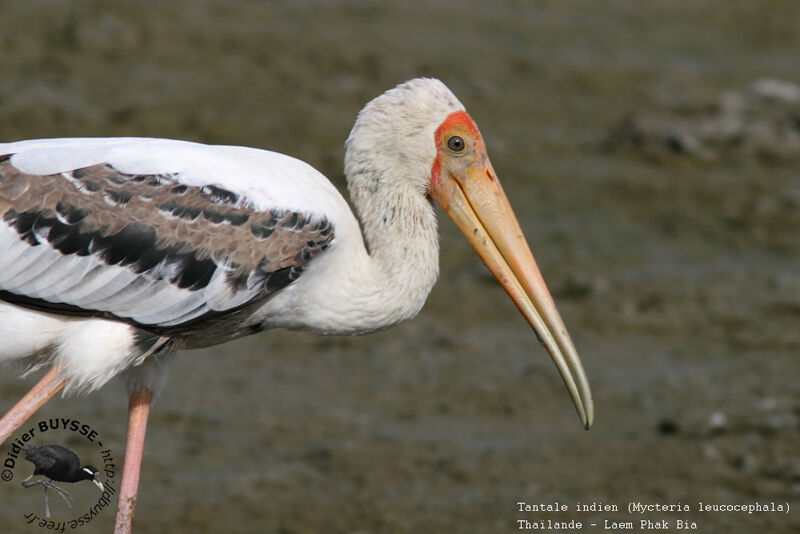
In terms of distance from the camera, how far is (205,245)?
5094mm

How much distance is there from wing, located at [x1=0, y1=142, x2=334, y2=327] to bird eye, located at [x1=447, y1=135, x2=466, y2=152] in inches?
26.1

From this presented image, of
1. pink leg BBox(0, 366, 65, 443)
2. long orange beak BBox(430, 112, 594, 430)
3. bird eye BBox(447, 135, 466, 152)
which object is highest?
bird eye BBox(447, 135, 466, 152)

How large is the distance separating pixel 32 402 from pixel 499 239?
76.0 inches

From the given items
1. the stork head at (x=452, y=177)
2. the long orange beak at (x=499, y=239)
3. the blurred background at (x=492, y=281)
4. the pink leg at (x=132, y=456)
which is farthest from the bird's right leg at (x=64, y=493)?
the long orange beak at (x=499, y=239)

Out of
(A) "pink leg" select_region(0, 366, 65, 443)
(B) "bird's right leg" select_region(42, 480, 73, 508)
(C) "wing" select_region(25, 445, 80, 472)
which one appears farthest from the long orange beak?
(B) "bird's right leg" select_region(42, 480, 73, 508)

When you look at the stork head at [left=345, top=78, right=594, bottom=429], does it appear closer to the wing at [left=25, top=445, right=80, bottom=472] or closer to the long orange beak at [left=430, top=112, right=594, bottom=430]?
the long orange beak at [left=430, top=112, right=594, bottom=430]

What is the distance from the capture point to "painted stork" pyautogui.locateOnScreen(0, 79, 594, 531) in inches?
198

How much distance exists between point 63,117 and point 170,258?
241 inches

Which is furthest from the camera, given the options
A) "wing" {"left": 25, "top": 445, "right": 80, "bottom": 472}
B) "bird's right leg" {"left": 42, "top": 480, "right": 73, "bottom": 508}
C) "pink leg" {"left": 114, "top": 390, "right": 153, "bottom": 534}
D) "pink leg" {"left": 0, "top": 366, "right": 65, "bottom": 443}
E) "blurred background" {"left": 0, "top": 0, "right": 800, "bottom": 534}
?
"blurred background" {"left": 0, "top": 0, "right": 800, "bottom": 534}

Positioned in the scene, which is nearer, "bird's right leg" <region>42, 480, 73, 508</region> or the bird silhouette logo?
the bird silhouette logo

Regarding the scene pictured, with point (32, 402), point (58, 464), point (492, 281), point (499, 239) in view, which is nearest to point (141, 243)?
point (32, 402)

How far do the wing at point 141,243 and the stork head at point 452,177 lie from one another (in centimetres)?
41

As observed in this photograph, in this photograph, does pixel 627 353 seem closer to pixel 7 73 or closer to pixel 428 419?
pixel 428 419

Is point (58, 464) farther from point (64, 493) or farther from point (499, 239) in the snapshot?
point (499, 239)
